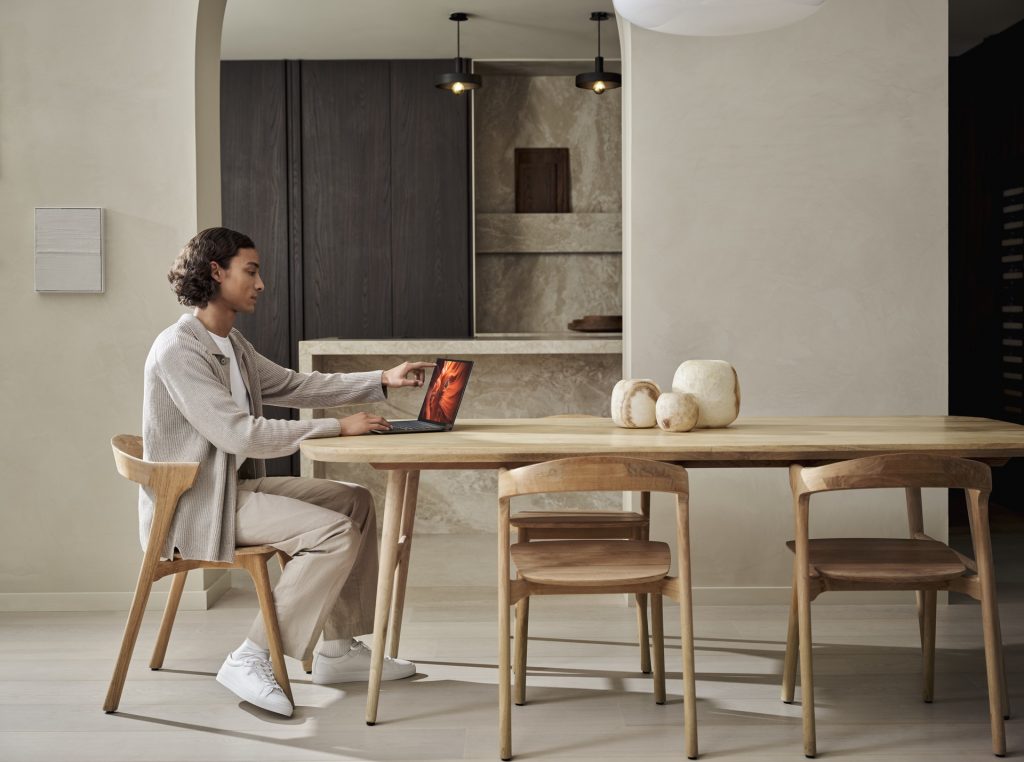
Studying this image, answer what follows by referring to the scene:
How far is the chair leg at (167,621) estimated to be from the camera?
2.83m

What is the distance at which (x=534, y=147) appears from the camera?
6.34 metres

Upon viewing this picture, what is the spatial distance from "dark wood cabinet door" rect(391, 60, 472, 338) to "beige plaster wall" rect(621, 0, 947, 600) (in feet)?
8.63

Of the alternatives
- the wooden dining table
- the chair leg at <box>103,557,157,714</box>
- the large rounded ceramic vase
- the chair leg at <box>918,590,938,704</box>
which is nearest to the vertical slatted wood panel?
the wooden dining table

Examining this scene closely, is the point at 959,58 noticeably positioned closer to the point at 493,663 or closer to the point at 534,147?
the point at 534,147

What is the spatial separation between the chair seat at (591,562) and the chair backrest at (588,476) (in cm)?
21

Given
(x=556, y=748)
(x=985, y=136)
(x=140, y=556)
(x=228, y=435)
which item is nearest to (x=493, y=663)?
(x=556, y=748)

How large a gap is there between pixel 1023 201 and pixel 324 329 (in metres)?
4.05

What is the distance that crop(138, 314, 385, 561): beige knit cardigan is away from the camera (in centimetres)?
251

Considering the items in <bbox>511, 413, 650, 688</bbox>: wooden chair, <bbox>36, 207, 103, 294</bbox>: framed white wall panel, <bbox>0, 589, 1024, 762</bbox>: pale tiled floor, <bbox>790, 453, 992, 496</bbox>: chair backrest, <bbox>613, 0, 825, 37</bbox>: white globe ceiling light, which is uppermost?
A: <bbox>613, 0, 825, 37</bbox>: white globe ceiling light

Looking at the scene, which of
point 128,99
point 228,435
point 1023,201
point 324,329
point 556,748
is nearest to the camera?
point 556,748

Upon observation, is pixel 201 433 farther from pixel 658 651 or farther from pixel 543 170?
pixel 543 170

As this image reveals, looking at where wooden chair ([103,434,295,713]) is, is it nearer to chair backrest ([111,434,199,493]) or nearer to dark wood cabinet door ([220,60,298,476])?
chair backrest ([111,434,199,493])

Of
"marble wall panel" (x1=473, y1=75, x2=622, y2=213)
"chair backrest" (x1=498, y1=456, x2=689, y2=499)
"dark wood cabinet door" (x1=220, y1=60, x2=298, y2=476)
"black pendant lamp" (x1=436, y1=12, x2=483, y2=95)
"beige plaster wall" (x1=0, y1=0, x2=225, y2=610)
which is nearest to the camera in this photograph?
"chair backrest" (x1=498, y1=456, x2=689, y2=499)

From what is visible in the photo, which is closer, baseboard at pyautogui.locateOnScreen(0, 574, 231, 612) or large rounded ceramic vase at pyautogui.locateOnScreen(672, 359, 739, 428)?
large rounded ceramic vase at pyautogui.locateOnScreen(672, 359, 739, 428)
